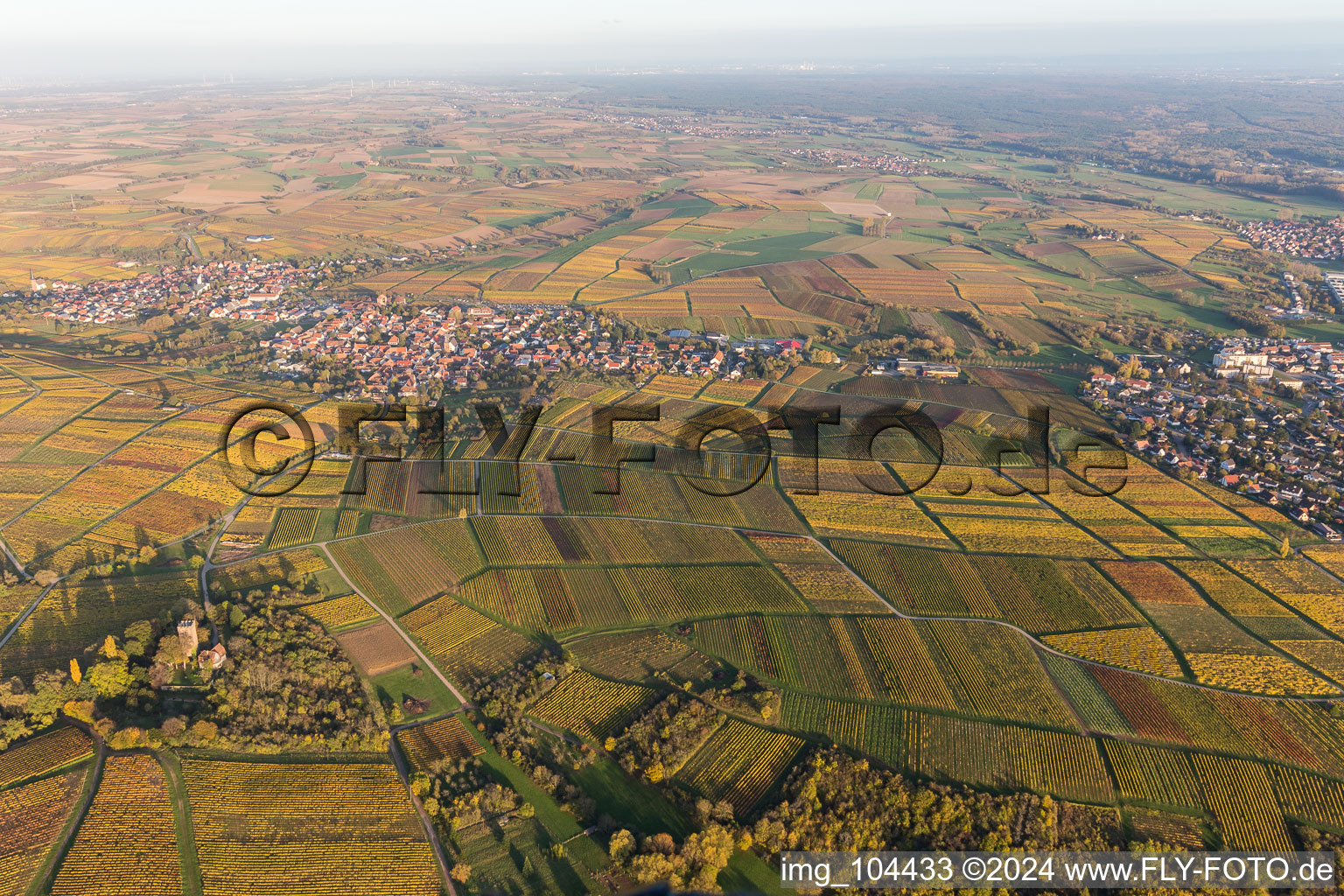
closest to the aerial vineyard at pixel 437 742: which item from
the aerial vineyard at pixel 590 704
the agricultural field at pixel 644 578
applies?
the agricultural field at pixel 644 578

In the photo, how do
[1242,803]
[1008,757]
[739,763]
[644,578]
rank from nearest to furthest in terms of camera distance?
[1242,803] → [739,763] → [1008,757] → [644,578]

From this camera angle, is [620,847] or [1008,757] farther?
[1008,757]

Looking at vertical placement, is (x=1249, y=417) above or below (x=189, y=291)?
below

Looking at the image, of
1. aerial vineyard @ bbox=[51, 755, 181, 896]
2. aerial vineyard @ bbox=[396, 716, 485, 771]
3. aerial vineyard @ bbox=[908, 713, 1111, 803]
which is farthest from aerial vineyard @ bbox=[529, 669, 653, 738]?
aerial vineyard @ bbox=[51, 755, 181, 896]

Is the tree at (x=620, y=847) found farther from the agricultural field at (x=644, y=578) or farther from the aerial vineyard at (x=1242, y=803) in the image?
the aerial vineyard at (x=1242, y=803)

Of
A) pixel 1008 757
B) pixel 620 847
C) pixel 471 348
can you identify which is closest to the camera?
pixel 620 847

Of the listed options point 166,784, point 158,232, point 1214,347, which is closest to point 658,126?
point 158,232

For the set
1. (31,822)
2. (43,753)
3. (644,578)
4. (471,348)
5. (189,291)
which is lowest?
(31,822)

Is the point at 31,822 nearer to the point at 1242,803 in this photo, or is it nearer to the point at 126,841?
the point at 126,841

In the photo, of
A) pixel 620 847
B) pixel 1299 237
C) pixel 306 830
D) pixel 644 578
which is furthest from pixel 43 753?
pixel 1299 237
